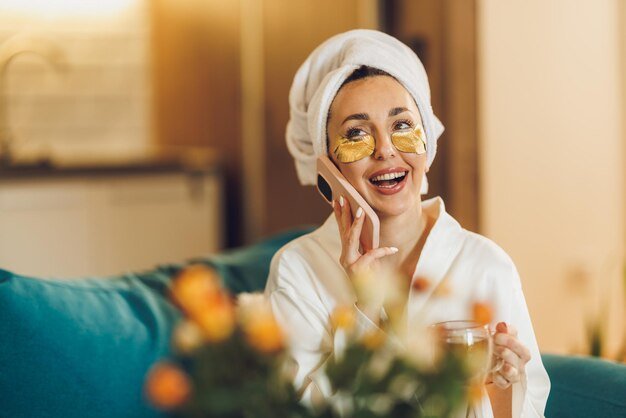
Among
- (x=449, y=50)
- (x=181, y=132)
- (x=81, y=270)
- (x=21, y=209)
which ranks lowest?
(x=81, y=270)

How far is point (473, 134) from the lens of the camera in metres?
2.96

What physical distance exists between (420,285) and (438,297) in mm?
35

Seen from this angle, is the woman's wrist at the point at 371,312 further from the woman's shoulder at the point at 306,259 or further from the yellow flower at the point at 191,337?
the yellow flower at the point at 191,337

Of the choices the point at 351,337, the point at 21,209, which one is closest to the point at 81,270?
the point at 21,209

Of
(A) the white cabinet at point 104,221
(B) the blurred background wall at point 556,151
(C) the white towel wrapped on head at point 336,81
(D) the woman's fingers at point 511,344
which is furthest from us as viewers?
(A) the white cabinet at point 104,221

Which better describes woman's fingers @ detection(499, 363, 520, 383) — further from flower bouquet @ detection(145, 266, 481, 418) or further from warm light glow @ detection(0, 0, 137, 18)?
warm light glow @ detection(0, 0, 137, 18)

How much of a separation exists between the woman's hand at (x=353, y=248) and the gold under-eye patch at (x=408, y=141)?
0.41 ft

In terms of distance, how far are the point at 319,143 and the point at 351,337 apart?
758 millimetres

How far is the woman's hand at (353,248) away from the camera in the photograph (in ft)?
4.48

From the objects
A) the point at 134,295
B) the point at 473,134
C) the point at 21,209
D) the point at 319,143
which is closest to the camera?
the point at 319,143

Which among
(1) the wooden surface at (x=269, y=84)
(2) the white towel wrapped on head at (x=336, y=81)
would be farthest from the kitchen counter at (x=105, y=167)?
(2) the white towel wrapped on head at (x=336, y=81)

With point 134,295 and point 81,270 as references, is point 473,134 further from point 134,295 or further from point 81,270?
point 81,270

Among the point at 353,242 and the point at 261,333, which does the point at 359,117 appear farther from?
the point at 261,333

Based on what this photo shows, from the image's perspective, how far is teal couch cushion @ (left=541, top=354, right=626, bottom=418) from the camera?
4.99ft
